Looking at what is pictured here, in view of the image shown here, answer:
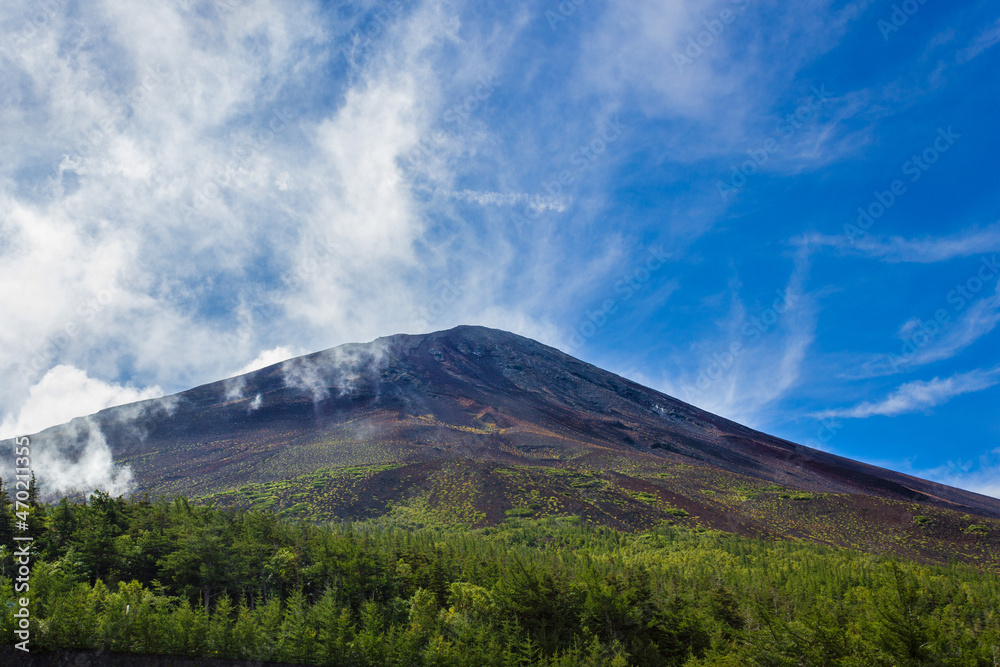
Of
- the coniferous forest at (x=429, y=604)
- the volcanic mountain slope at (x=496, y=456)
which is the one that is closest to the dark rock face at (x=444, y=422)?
the volcanic mountain slope at (x=496, y=456)

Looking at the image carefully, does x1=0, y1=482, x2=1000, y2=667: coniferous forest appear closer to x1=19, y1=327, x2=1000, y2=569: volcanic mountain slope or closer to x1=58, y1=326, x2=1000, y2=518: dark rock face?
x1=19, y1=327, x2=1000, y2=569: volcanic mountain slope

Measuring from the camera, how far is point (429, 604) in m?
29.3

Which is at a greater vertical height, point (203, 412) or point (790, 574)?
point (203, 412)

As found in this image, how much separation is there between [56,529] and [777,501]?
274 feet

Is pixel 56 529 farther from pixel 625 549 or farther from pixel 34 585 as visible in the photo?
pixel 625 549

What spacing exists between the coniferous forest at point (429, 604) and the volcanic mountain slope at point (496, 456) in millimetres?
24953

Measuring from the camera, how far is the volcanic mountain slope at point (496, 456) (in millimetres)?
66375

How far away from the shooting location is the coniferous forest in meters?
17.9

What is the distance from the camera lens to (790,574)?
41.5 m

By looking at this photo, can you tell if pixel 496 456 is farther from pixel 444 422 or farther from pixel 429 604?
pixel 429 604

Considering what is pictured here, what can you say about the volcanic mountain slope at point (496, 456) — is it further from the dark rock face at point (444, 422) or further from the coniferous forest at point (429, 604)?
the coniferous forest at point (429, 604)

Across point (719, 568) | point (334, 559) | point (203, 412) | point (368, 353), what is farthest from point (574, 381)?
point (334, 559)

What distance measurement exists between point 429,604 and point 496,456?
186ft

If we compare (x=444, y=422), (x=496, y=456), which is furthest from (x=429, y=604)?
(x=444, y=422)
